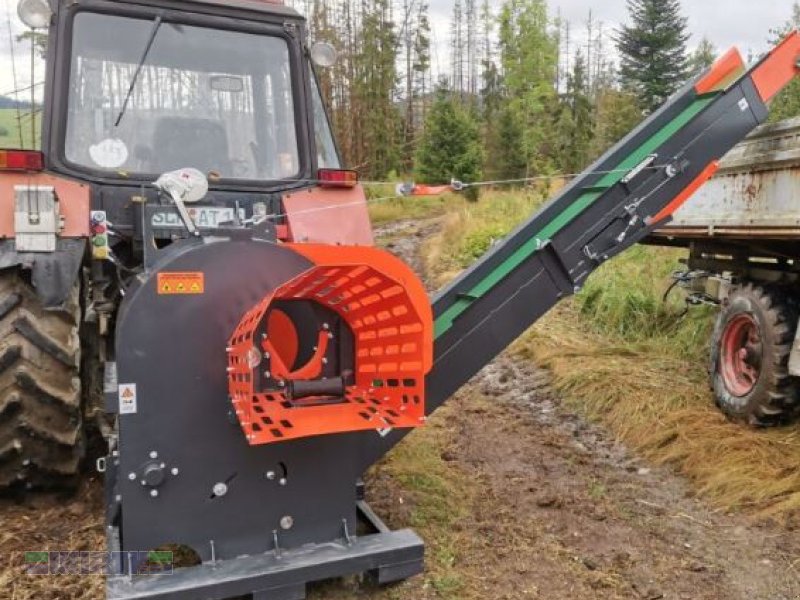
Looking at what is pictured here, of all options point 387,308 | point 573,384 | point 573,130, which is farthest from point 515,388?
point 573,130

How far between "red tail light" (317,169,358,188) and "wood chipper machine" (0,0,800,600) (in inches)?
0.5

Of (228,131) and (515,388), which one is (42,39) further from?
(515,388)

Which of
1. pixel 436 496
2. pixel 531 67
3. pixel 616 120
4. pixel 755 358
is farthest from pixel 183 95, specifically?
pixel 531 67

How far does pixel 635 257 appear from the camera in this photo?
31.9 ft

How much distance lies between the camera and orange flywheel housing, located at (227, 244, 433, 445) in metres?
2.42

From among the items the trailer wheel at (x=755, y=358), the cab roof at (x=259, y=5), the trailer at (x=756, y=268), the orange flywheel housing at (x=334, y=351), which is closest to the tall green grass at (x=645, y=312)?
the trailer at (x=756, y=268)

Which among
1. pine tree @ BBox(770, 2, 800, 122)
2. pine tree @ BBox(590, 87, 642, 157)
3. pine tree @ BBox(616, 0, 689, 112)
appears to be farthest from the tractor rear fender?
pine tree @ BBox(616, 0, 689, 112)

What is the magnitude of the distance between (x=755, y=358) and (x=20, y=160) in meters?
4.48

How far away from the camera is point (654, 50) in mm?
34875

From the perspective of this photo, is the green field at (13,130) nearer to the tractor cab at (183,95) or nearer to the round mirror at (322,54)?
the tractor cab at (183,95)

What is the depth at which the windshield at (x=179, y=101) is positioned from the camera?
358 cm

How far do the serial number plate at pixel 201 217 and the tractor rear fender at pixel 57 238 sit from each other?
331mm

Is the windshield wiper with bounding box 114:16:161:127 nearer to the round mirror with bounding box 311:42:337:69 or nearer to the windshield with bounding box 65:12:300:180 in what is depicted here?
the windshield with bounding box 65:12:300:180

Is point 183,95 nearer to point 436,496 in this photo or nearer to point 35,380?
point 35,380
